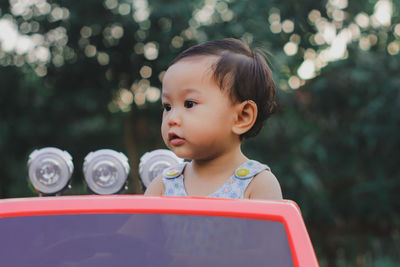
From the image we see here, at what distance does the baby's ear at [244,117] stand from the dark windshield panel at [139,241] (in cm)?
85

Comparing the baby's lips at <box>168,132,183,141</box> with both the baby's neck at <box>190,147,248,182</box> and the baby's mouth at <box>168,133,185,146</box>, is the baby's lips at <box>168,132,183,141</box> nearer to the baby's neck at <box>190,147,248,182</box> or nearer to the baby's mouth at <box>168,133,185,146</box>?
the baby's mouth at <box>168,133,185,146</box>

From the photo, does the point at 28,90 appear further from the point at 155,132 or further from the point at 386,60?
the point at 386,60

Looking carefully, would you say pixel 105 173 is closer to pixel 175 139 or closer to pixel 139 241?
pixel 175 139

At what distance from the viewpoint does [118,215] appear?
3.40 feet

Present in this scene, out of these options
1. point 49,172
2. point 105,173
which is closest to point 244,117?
point 105,173

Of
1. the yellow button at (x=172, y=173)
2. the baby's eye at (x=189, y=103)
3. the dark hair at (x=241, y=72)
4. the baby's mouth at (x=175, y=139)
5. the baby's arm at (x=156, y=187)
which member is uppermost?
the dark hair at (x=241, y=72)

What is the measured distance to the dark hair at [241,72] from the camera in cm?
181

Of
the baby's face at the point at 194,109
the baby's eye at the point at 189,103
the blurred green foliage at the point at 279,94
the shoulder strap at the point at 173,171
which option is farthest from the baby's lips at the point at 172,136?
the blurred green foliage at the point at 279,94

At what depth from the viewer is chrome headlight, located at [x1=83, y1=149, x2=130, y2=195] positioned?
2.04 meters

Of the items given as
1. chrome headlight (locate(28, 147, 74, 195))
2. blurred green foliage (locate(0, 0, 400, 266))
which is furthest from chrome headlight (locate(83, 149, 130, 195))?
blurred green foliage (locate(0, 0, 400, 266))

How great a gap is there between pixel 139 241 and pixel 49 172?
108 centimetres

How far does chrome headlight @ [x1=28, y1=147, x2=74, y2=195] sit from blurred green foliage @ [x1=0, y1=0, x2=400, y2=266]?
442 cm

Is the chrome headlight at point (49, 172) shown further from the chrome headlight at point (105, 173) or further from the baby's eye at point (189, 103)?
the baby's eye at point (189, 103)

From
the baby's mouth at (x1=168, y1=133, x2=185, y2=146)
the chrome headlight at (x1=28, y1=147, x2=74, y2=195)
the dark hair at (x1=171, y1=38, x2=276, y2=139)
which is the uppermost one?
the dark hair at (x1=171, y1=38, x2=276, y2=139)
